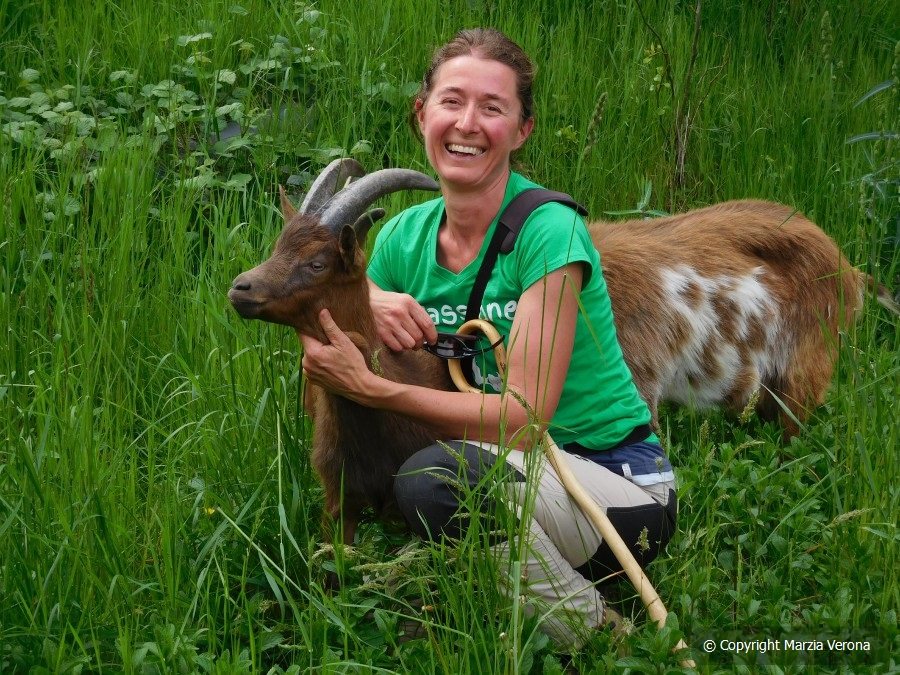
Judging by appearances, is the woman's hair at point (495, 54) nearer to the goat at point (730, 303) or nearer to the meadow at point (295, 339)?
the meadow at point (295, 339)

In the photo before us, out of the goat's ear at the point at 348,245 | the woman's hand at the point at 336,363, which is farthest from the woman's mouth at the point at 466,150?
the woman's hand at the point at 336,363

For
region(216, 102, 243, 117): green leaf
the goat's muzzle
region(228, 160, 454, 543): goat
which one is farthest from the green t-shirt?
region(216, 102, 243, 117): green leaf

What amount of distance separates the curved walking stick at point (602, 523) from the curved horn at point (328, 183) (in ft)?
1.99

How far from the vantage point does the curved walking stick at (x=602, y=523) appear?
292 centimetres

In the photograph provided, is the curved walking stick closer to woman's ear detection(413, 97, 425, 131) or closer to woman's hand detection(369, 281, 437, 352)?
woman's hand detection(369, 281, 437, 352)

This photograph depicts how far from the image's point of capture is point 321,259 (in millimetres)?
3135

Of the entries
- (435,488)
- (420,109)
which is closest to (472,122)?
(420,109)

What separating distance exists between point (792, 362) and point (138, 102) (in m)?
3.50

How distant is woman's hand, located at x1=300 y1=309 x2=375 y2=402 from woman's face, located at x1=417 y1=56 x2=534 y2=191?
0.62 metres

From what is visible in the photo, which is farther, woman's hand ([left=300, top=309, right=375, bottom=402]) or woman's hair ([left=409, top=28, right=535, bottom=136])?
woman's hair ([left=409, top=28, right=535, bottom=136])

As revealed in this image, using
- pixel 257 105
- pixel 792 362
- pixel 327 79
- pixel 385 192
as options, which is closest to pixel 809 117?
pixel 792 362

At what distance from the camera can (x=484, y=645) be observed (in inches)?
101

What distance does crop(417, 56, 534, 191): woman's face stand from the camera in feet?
10.9

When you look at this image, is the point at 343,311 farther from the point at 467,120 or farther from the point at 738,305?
the point at 738,305
